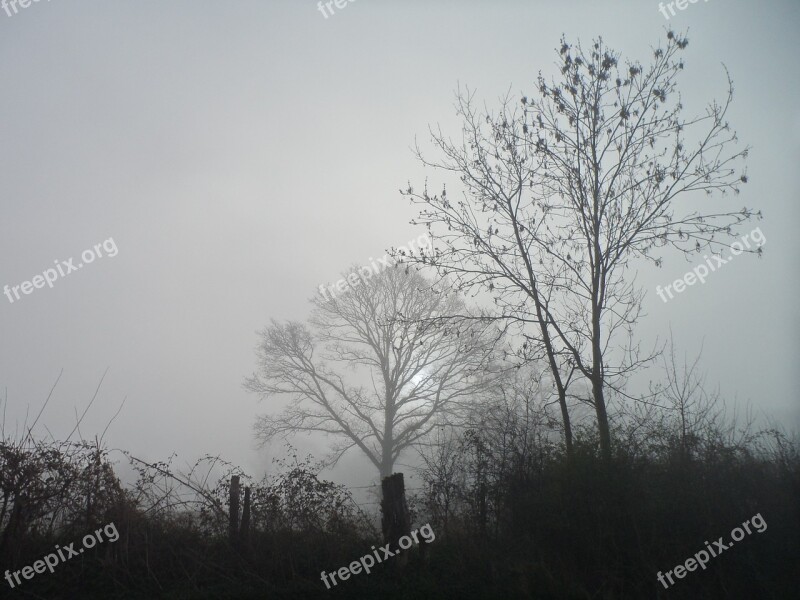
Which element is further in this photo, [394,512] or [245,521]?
[245,521]

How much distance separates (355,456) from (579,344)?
16016 millimetres

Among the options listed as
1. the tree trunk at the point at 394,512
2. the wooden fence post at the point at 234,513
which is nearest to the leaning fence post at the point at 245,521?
the wooden fence post at the point at 234,513

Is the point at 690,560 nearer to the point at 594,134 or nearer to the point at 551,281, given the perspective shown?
the point at 551,281

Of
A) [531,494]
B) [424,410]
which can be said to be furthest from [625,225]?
[424,410]

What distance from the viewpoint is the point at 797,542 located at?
6.74m

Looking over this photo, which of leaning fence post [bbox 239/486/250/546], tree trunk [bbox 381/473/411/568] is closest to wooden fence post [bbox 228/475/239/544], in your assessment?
leaning fence post [bbox 239/486/250/546]

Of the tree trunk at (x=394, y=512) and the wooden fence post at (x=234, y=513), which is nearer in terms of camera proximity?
the tree trunk at (x=394, y=512)

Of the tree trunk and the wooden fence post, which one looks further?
the wooden fence post

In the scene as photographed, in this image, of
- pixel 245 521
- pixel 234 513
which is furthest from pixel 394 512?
pixel 234 513

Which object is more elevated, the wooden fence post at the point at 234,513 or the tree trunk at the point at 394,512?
the wooden fence post at the point at 234,513

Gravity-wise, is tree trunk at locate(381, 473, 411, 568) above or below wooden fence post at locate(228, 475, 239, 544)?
A: below

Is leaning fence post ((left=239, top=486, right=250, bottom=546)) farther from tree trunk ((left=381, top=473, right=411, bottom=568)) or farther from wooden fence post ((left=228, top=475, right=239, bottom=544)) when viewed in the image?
tree trunk ((left=381, top=473, right=411, bottom=568))

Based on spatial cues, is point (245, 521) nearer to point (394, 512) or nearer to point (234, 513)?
point (234, 513)

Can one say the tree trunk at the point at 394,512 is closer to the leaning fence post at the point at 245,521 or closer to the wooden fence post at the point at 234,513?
the leaning fence post at the point at 245,521
